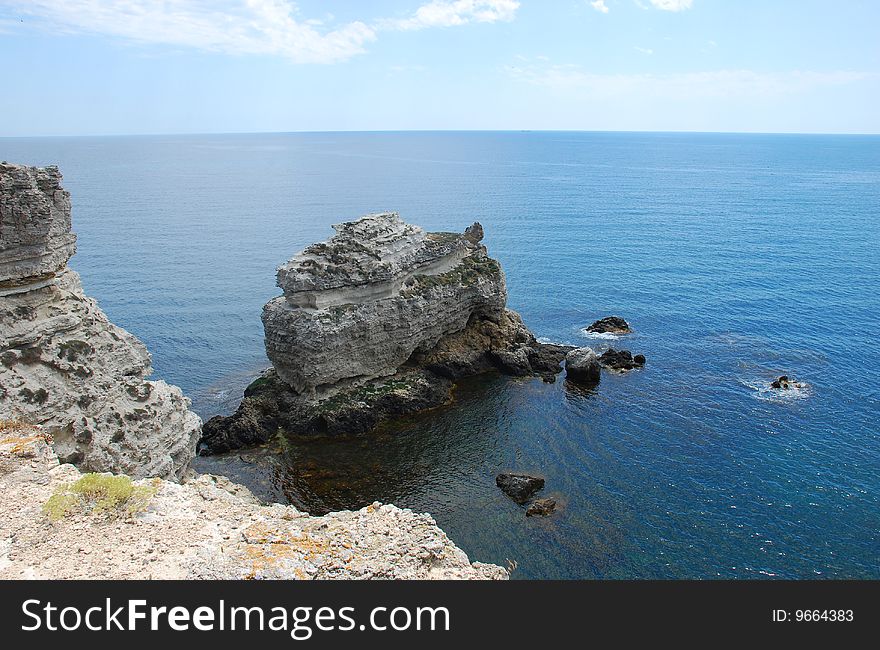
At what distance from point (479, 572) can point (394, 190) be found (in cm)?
15420

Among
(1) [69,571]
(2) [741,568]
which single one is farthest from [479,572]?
(2) [741,568]

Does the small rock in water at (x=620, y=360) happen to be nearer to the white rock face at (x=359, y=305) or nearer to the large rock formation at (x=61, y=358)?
the white rock face at (x=359, y=305)

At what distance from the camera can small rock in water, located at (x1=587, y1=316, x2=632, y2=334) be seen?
6738 cm

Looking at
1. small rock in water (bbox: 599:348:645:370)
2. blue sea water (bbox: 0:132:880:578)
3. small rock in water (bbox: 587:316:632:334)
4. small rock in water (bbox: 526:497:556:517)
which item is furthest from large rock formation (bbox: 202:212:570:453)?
small rock in water (bbox: 526:497:556:517)

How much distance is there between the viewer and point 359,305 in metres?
49.8

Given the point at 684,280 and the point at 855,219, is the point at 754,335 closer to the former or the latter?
the point at 684,280

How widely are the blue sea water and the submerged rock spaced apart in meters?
1.78

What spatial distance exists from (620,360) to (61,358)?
44.5m

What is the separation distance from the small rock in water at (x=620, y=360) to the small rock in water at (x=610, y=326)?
8.49 m

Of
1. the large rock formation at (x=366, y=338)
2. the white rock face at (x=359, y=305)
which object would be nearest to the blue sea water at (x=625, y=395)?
the large rock formation at (x=366, y=338)

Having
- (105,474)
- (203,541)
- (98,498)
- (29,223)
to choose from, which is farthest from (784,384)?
(29,223)

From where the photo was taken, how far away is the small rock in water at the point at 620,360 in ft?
189

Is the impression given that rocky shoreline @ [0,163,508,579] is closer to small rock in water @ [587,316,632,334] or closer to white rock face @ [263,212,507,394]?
white rock face @ [263,212,507,394]

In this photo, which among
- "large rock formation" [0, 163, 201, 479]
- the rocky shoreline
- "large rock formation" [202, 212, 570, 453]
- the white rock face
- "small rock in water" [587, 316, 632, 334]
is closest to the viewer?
the rocky shoreline
